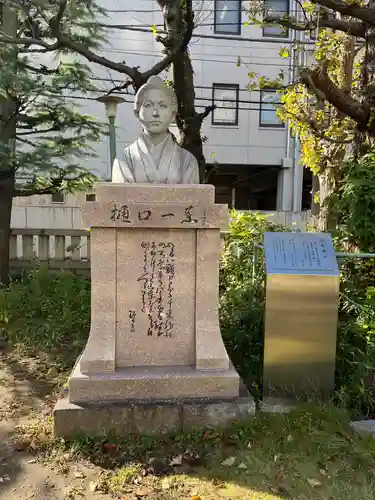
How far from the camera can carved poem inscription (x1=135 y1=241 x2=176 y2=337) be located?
3.34 m

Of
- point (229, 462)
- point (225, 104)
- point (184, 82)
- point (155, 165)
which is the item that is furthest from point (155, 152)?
point (225, 104)

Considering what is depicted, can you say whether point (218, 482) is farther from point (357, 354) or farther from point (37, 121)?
point (37, 121)

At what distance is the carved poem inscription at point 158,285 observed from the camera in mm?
3344

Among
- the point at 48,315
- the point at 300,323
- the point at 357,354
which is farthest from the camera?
the point at 48,315

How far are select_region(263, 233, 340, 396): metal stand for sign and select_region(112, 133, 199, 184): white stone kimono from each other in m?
1.01

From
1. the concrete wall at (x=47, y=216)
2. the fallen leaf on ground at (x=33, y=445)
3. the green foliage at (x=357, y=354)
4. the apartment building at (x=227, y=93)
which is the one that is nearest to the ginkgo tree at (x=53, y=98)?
the green foliage at (x=357, y=354)

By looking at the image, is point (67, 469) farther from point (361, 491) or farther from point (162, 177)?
point (162, 177)

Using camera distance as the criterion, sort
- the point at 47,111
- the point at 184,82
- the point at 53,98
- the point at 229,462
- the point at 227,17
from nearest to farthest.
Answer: the point at 229,462
the point at 184,82
the point at 53,98
the point at 47,111
the point at 227,17

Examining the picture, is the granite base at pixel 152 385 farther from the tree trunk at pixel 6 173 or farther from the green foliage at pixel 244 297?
the tree trunk at pixel 6 173

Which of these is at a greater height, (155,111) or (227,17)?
(227,17)

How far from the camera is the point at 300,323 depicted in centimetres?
358

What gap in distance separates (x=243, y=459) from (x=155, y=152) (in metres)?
2.33

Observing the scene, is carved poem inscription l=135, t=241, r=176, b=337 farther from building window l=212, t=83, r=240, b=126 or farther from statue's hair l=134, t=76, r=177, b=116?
building window l=212, t=83, r=240, b=126

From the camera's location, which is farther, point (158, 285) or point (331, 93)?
point (331, 93)
